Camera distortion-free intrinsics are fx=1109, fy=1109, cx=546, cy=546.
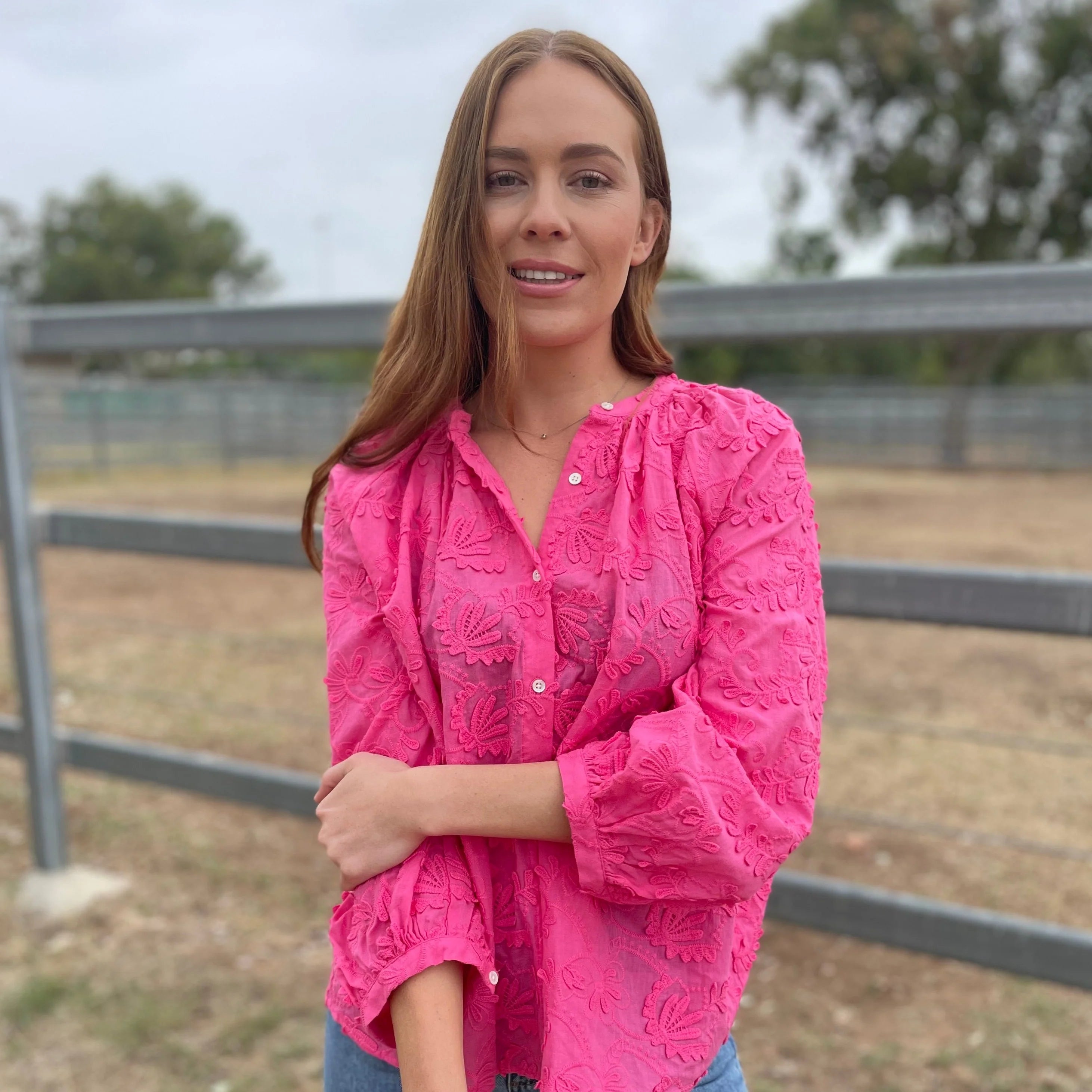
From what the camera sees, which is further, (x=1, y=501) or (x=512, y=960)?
(x=1, y=501)

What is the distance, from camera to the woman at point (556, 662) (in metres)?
1.15

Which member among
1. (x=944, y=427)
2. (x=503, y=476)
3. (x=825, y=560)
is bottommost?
(x=944, y=427)

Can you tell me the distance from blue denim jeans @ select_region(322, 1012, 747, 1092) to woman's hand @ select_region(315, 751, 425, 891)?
8.5 inches

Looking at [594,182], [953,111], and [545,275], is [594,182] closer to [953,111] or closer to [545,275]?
[545,275]

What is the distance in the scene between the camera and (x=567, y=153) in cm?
124

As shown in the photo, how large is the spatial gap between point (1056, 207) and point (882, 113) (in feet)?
11.6

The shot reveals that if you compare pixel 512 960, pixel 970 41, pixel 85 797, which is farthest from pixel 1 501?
pixel 970 41

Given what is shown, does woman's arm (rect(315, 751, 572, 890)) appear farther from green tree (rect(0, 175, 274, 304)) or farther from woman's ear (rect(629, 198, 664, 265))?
green tree (rect(0, 175, 274, 304))

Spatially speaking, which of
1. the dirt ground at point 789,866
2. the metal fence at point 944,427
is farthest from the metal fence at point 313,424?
the dirt ground at point 789,866

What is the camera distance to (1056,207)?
19.9m

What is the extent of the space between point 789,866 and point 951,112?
64.1 ft

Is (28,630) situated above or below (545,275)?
below

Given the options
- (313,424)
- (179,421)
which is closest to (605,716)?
(179,421)

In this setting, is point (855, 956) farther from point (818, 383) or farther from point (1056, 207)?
point (818, 383)
